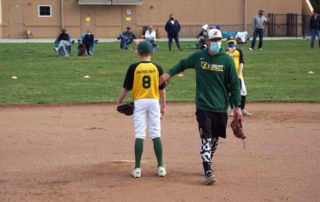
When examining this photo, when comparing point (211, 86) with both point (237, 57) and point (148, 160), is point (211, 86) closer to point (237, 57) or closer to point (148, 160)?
point (148, 160)

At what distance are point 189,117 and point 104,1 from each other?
36.2 metres

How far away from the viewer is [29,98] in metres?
15.4

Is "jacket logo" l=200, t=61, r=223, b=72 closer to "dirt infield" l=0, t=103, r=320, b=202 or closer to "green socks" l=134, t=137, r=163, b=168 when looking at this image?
"green socks" l=134, t=137, r=163, b=168

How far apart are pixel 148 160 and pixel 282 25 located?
44.1 m

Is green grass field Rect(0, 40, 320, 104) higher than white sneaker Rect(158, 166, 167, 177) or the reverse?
higher

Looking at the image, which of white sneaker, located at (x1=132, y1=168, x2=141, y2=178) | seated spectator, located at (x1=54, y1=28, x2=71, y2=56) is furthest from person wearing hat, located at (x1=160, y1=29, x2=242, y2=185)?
seated spectator, located at (x1=54, y1=28, x2=71, y2=56)

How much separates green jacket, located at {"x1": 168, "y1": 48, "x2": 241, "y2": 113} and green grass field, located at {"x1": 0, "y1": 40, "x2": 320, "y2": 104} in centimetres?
794

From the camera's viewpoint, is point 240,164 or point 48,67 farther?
point 48,67

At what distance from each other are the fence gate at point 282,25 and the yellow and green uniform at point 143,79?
44011 mm

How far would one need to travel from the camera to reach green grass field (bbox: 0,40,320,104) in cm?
1555

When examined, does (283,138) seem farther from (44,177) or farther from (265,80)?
(265,80)

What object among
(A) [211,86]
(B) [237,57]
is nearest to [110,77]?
(B) [237,57]

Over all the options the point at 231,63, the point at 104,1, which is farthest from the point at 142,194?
the point at 104,1

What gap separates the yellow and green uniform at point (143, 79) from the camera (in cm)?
696
